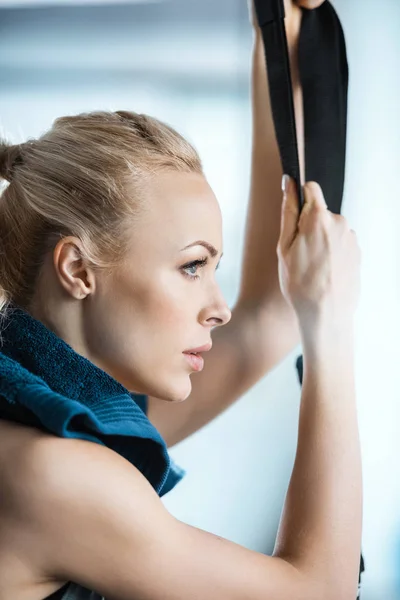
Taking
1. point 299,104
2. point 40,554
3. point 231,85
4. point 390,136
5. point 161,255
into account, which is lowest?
point 40,554

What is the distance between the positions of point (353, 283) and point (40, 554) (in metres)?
0.45

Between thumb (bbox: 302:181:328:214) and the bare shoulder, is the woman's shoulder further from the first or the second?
thumb (bbox: 302:181:328:214)

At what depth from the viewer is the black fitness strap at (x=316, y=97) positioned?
32.6 inches

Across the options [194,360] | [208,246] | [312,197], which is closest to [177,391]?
[194,360]

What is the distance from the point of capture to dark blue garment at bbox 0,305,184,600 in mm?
648

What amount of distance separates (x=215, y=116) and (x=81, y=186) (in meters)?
0.60

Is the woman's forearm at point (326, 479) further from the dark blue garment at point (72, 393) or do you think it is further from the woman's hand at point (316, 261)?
the dark blue garment at point (72, 393)

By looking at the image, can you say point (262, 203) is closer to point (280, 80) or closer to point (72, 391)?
point (280, 80)

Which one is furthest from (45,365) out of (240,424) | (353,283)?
(240,424)

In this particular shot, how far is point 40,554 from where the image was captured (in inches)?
24.3

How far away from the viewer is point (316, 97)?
2.89ft

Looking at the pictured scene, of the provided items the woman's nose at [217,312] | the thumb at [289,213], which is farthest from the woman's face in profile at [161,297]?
the thumb at [289,213]

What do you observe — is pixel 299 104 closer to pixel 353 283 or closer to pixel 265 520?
pixel 353 283

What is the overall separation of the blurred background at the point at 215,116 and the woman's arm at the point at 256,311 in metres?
0.23
